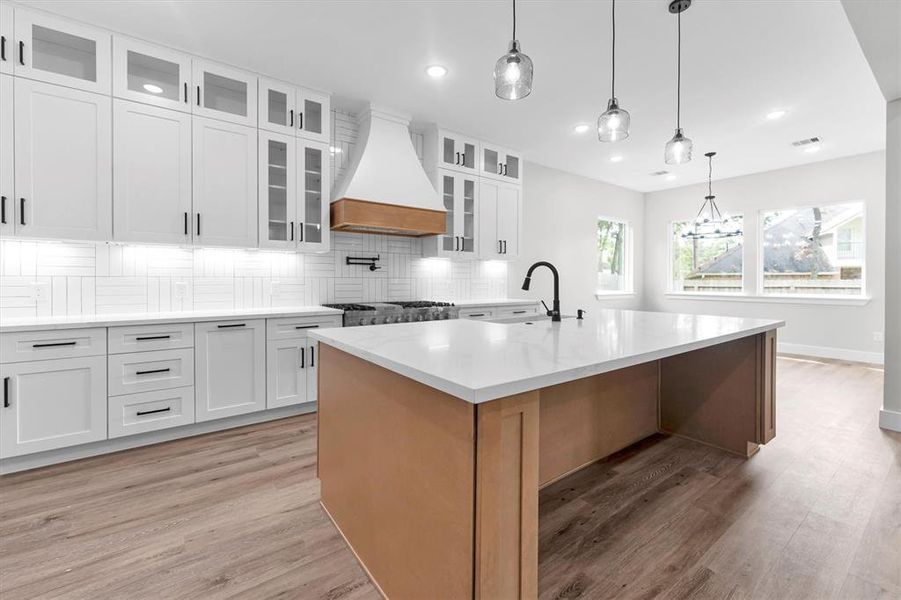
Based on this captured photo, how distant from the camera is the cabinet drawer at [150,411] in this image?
8.92ft

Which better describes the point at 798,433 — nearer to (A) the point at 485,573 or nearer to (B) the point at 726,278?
(A) the point at 485,573

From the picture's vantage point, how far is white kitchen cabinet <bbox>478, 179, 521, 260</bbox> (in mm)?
4977

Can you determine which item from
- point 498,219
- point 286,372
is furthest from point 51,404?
point 498,219

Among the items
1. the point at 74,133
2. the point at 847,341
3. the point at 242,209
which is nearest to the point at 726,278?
the point at 847,341

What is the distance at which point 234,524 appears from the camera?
1.93m

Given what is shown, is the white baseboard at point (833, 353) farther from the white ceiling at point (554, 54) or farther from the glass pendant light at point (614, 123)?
the glass pendant light at point (614, 123)

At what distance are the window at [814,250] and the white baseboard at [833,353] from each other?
773 millimetres

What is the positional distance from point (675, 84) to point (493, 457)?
3.79m

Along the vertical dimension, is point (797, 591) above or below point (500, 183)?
below

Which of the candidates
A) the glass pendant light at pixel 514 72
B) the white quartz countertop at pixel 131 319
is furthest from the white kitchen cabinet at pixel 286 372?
the glass pendant light at pixel 514 72

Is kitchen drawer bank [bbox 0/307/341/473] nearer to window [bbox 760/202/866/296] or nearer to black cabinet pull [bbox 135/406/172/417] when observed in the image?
black cabinet pull [bbox 135/406/172/417]

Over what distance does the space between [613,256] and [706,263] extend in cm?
151

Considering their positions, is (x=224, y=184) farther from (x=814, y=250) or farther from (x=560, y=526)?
(x=814, y=250)

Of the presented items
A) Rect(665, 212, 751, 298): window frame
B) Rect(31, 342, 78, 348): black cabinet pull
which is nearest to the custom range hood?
Rect(31, 342, 78, 348): black cabinet pull
